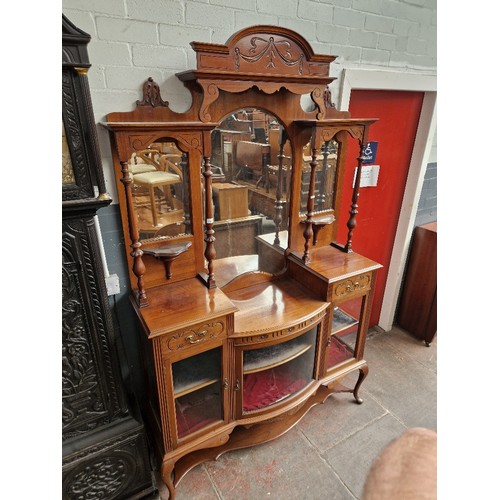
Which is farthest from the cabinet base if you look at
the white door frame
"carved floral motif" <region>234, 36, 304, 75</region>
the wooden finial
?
"carved floral motif" <region>234, 36, 304, 75</region>

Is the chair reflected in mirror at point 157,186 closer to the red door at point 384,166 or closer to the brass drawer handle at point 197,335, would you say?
the brass drawer handle at point 197,335

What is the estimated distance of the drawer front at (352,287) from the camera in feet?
5.64

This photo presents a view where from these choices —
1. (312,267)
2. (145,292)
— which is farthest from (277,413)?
(145,292)

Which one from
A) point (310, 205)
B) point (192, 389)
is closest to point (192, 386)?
point (192, 389)

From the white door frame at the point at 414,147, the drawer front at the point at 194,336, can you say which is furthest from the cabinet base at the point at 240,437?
the white door frame at the point at 414,147

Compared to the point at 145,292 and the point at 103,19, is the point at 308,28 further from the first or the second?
the point at 145,292

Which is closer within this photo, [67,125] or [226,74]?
[67,125]

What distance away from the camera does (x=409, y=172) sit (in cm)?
252

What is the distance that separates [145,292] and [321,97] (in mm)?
1296

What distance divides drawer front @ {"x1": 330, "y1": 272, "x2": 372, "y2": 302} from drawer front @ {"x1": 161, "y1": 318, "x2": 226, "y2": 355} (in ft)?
2.10

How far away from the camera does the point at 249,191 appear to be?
165 cm

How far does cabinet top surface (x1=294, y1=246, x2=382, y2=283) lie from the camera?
171 centimetres

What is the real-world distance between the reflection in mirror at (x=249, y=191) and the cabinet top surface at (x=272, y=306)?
0.37 ft

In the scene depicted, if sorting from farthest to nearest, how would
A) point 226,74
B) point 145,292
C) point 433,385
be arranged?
point 433,385 < point 145,292 < point 226,74
